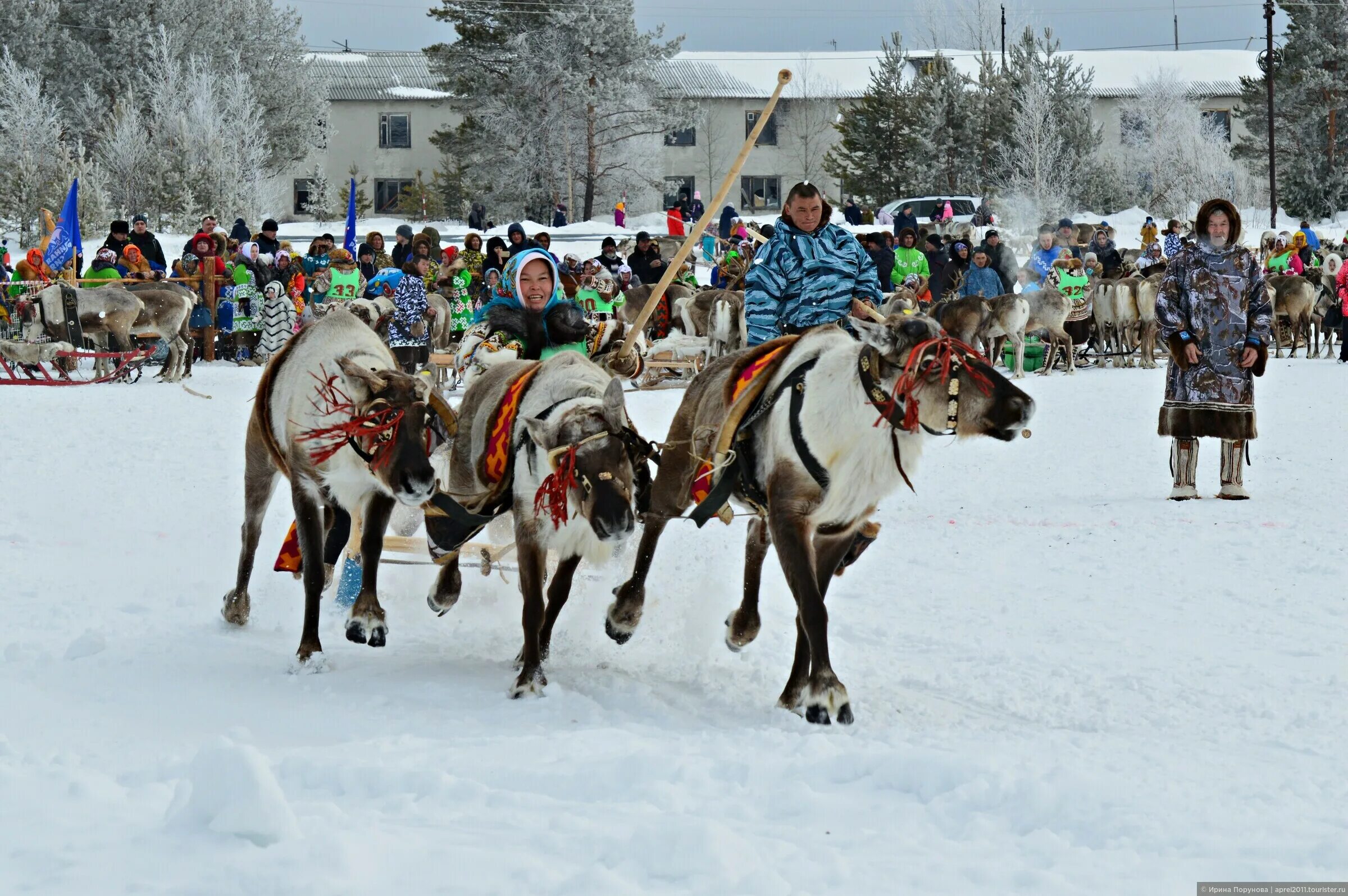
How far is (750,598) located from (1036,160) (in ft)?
138

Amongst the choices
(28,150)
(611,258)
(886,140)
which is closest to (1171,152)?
(886,140)

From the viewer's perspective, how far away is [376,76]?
178ft

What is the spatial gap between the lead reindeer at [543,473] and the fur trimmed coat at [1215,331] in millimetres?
4542

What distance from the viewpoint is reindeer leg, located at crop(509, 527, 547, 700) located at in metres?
4.94

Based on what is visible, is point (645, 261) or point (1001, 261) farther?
point (645, 261)

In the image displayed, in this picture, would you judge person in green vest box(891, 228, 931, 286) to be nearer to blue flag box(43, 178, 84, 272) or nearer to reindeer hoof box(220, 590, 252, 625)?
blue flag box(43, 178, 84, 272)

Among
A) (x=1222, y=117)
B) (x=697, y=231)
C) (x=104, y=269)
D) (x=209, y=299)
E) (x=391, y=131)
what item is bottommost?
(x=697, y=231)

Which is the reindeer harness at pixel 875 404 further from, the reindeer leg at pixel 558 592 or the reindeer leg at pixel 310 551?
the reindeer leg at pixel 310 551

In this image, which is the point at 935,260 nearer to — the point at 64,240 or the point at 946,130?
the point at 64,240

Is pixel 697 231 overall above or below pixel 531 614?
above

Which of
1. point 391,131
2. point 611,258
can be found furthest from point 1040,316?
point 391,131

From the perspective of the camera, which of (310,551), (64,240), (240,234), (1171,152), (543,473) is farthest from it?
(1171,152)

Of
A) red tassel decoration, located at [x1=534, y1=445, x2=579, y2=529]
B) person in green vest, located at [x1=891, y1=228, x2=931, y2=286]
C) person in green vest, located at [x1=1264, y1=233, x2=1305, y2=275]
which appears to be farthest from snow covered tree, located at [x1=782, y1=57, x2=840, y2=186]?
red tassel decoration, located at [x1=534, y1=445, x2=579, y2=529]

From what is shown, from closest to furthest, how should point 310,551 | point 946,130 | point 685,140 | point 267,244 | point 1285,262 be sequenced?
point 310,551, point 267,244, point 1285,262, point 946,130, point 685,140
